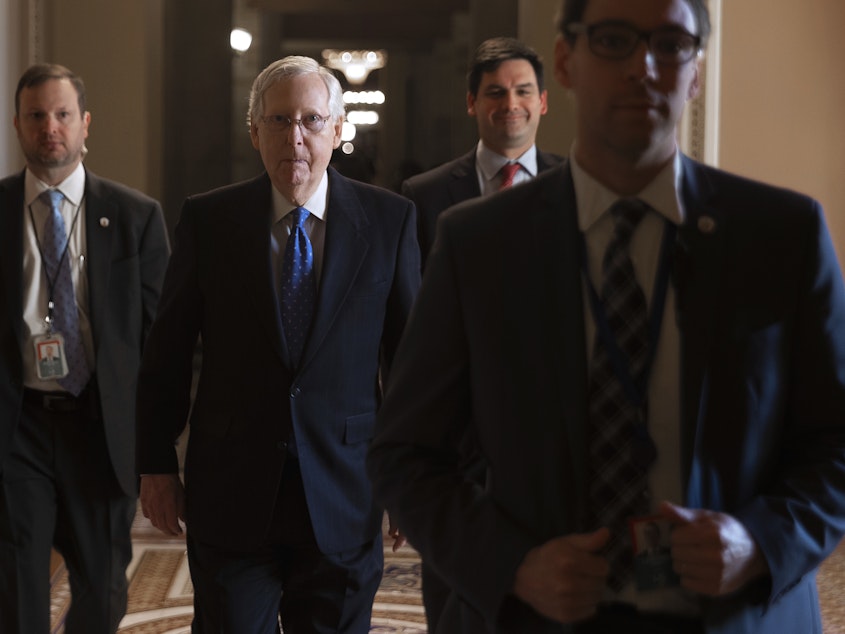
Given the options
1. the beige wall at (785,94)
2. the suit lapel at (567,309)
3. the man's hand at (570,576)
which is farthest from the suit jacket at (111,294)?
the beige wall at (785,94)

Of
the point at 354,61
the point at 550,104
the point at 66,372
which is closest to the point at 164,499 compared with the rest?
the point at 66,372

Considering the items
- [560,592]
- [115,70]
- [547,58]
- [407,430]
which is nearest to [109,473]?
[407,430]

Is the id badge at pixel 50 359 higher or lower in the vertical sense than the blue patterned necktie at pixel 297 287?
lower

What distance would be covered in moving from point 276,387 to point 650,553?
67.8 inches

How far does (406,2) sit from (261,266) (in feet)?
45.7

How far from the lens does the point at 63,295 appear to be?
4.25m

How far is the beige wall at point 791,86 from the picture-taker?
24.9ft

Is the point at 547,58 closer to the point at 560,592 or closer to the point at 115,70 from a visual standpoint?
the point at 115,70

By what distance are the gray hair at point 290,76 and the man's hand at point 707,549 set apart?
2.06 meters

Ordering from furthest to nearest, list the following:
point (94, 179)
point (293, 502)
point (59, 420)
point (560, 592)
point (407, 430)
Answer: point (94, 179)
point (59, 420)
point (293, 502)
point (407, 430)
point (560, 592)

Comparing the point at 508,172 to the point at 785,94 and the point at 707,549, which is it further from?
the point at 785,94

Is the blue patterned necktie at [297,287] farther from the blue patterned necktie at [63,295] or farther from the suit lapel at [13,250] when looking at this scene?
the suit lapel at [13,250]

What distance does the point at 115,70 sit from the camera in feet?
30.5

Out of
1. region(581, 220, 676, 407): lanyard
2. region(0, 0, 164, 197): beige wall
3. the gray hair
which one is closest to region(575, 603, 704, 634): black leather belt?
region(581, 220, 676, 407): lanyard
